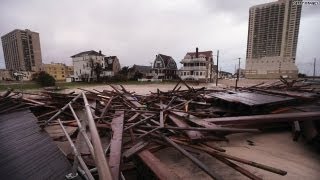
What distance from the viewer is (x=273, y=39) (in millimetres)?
62781

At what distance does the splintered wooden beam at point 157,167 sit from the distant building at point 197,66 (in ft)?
150

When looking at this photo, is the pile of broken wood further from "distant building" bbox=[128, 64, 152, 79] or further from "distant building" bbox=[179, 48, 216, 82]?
"distant building" bbox=[128, 64, 152, 79]

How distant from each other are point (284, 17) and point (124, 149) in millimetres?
70601

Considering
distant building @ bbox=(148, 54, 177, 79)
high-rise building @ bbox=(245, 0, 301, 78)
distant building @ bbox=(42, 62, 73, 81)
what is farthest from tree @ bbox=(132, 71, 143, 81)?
distant building @ bbox=(42, 62, 73, 81)

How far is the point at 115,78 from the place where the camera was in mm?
46031

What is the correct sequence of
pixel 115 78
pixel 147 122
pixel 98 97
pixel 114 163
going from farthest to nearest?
pixel 115 78 < pixel 98 97 < pixel 147 122 < pixel 114 163

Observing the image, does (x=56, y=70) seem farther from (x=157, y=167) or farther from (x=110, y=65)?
(x=157, y=167)

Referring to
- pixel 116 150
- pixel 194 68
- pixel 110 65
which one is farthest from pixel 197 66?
pixel 116 150

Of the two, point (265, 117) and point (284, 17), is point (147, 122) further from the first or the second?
point (284, 17)

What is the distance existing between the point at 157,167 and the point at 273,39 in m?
73.6

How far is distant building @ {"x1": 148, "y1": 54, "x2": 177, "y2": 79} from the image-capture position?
55.1 m

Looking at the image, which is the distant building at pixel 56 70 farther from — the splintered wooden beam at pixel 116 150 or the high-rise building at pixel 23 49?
the splintered wooden beam at pixel 116 150

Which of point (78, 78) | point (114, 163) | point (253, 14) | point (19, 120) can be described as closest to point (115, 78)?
point (78, 78)

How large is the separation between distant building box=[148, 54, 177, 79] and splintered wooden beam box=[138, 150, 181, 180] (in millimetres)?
51992
